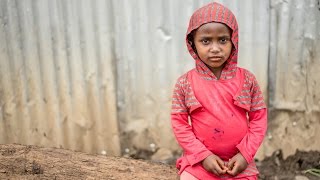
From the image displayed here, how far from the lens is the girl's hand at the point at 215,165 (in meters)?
2.30

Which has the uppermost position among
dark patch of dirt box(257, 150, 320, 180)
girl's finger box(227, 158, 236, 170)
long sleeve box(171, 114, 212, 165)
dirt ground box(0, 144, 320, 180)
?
long sleeve box(171, 114, 212, 165)

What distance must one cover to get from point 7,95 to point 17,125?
1.09 ft

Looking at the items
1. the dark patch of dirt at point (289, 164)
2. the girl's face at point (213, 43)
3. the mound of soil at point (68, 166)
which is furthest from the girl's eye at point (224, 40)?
the dark patch of dirt at point (289, 164)

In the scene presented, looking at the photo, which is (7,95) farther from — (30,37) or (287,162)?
(287,162)

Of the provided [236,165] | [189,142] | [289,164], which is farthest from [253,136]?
[289,164]

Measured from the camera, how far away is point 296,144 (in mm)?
4074

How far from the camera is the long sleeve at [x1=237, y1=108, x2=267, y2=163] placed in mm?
2346

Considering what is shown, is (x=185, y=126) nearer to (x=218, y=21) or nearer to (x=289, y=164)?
(x=218, y=21)

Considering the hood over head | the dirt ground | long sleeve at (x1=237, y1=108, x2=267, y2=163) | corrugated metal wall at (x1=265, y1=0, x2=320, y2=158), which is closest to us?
the hood over head

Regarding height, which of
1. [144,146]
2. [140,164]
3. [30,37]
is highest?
[30,37]

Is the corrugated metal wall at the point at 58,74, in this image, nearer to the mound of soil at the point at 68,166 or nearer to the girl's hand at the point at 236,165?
the mound of soil at the point at 68,166

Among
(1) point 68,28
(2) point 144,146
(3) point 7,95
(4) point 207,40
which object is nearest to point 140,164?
(4) point 207,40

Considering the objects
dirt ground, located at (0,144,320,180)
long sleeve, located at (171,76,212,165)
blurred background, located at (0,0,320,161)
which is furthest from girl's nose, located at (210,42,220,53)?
blurred background, located at (0,0,320,161)

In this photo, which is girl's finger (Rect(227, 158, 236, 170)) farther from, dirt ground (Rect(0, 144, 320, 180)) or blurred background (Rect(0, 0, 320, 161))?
blurred background (Rect(0, 0, 320, 161))
